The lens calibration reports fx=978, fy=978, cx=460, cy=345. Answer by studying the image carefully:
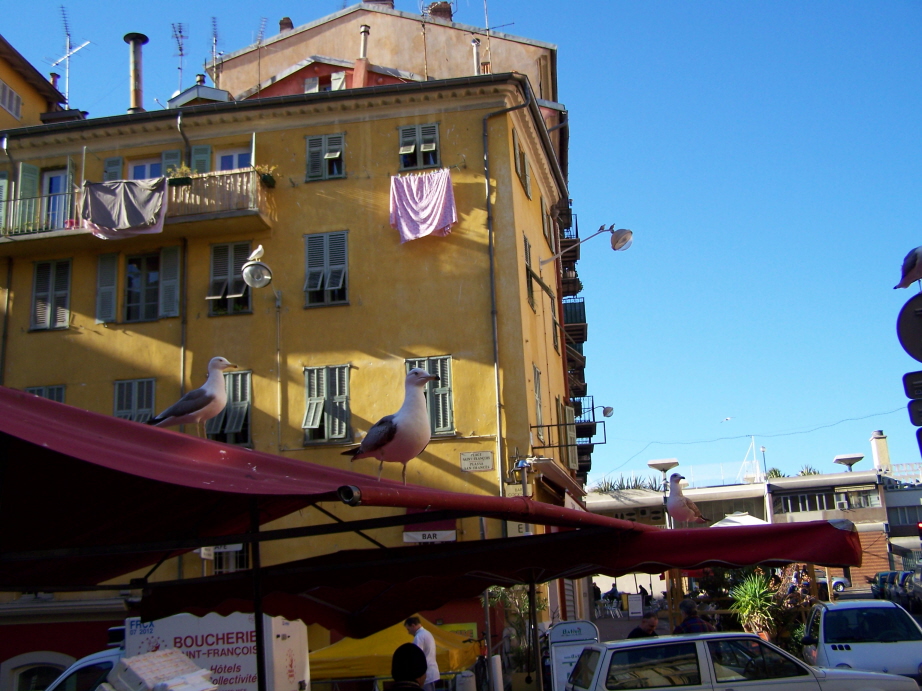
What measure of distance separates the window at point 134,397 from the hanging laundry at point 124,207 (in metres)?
3.37

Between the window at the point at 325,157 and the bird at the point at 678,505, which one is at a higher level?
the window at the point at 325,157

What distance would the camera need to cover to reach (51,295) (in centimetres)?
2331

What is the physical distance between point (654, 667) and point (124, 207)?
17013mm

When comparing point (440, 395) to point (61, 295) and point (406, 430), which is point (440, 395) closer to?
point (61, 295)

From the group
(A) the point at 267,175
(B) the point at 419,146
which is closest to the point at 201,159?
(A) the point at 267,175

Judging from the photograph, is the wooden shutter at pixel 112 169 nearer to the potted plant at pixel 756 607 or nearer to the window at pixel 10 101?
the window at pixel 10 101

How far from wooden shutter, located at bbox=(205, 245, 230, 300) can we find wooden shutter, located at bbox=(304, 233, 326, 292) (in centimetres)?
195

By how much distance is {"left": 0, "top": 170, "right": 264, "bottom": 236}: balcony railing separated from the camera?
871 inches

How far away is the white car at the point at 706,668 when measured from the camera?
30.5 ft

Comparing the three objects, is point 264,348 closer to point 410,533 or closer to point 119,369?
point 119,369

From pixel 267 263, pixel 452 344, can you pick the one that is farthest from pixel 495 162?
pixel 267 263

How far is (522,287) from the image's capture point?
869 inches

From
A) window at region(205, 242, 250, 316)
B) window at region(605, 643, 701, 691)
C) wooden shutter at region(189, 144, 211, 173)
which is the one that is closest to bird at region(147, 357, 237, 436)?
window at region(605, 643, 701, 691)

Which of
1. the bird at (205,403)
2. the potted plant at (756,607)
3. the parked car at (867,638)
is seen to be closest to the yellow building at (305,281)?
the potted plant at (756,607)
